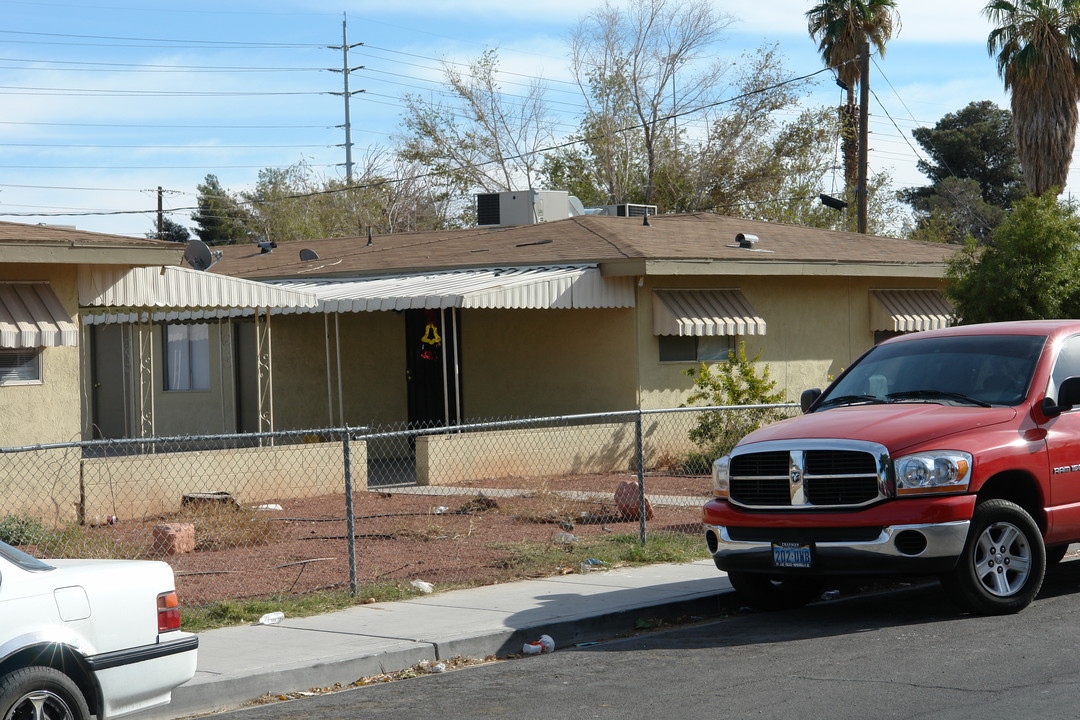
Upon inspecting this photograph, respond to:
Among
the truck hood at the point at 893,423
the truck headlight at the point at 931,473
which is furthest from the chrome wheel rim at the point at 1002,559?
the truck hood at the point at 893,423

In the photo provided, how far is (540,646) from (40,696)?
3536 millimetres

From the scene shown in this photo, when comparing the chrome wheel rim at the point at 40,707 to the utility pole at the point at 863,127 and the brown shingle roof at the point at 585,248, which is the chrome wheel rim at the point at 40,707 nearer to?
the brown shingle roof at the point at 585,248

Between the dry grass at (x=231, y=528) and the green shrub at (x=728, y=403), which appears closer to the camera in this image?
the dry grass at (x=231, y=528)

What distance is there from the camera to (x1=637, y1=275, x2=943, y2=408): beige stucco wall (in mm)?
18906

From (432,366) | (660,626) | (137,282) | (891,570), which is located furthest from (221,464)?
(891,570)

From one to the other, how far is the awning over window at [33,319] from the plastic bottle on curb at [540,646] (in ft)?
24.4

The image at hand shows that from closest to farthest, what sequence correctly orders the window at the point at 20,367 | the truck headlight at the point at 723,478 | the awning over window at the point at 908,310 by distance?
the truck headlight at the point at 723,478, the window at the point at 20,367, the awning over window at the point at 908,310

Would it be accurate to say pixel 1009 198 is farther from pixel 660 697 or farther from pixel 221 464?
pixel 660 697

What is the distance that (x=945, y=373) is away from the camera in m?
9.26

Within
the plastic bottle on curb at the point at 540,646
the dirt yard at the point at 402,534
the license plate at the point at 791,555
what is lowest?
the plastic bottle on curb at the point at 540,646

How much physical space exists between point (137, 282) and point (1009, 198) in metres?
50.2

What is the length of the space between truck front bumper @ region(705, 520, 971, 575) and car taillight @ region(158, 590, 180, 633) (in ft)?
13.2

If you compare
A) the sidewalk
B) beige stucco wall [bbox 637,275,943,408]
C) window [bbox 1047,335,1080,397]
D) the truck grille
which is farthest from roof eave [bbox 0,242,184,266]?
window [bbox 1047,335,1080,397]

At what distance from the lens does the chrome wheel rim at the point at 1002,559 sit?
8.24m
